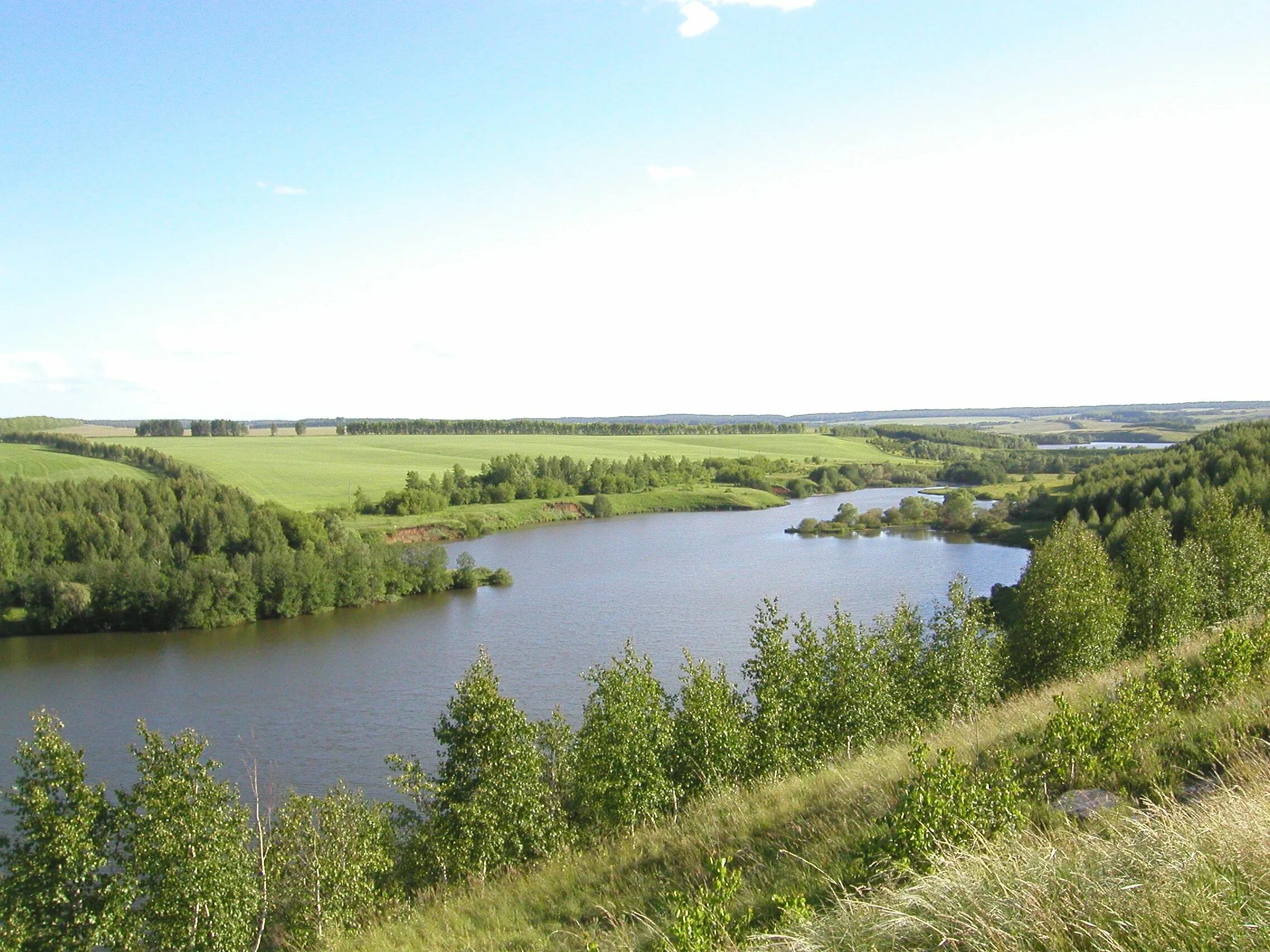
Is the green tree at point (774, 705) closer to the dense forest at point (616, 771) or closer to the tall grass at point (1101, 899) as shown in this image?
the dense forest at point (616, 771)

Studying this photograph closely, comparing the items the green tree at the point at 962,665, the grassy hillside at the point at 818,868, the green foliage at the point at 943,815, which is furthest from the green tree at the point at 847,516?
the green foliage at the point at 943,815

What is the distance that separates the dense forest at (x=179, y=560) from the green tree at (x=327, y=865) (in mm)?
24596

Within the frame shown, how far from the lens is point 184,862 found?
931 centimetres

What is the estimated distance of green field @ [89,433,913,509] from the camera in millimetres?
60688

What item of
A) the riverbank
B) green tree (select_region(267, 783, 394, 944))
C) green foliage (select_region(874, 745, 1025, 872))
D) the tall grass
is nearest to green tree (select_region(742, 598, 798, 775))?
green tree (select_region(267, 783, 394, 944))

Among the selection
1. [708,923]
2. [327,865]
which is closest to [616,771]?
[327,865]

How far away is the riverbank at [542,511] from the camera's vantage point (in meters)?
53.8

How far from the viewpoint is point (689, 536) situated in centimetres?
5366

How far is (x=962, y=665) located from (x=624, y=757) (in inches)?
247

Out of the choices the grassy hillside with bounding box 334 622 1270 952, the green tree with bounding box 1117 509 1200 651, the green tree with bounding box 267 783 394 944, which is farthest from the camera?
the green tree with bounding box 1117 509 1200 651

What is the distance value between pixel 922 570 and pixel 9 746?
1317 inches

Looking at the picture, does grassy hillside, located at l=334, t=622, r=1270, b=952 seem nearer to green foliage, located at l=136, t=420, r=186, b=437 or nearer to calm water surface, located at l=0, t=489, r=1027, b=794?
calm water surface, located at l=0, t=489, r=1027, b=794

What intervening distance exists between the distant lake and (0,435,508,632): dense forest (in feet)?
233

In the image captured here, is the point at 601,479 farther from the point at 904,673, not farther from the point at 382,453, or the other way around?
the point at 904,673
